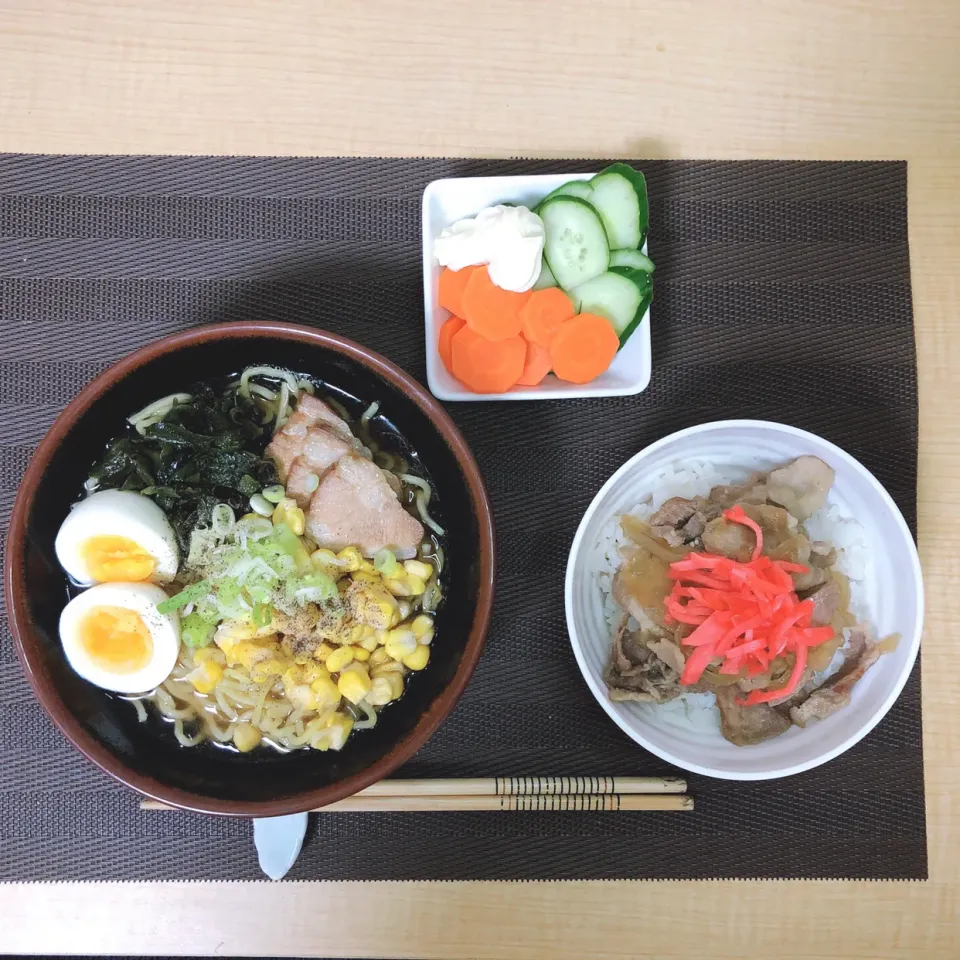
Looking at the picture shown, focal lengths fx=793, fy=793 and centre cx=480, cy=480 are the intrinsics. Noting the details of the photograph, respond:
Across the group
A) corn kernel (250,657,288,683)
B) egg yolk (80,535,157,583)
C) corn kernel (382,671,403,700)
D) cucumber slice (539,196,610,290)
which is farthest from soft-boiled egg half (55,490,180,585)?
cucumber slice (539,196,610,290)

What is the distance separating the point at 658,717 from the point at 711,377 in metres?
0.75

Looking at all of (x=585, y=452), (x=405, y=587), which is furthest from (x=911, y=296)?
(x=405, y=587)

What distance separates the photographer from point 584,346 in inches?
61.9

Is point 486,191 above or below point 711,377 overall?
above

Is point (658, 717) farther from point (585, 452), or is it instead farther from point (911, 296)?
point (911, 296)

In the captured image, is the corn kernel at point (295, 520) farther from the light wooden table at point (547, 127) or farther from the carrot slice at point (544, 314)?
the light wooden table at point (547, 127)

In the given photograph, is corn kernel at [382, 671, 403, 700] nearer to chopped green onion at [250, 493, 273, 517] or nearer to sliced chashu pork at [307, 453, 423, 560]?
sliced chashu pork at [307, 453, 423, 560]

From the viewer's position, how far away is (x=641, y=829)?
1.73 metres

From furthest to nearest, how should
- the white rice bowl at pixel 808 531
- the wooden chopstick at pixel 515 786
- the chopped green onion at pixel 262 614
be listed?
the wooden chopstick at pixel 515 786
the white rice bowl at pixel 808 531
the chopped green onion at pixel 262 614

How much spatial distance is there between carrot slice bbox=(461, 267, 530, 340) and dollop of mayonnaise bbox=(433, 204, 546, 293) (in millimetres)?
18

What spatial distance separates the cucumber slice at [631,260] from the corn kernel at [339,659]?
3.08 feet

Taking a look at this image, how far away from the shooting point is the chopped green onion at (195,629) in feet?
4.77

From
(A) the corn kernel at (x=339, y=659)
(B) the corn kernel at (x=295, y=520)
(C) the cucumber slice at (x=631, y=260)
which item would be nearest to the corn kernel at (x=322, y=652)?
(A) the corn kernel at (x=339, y=659)

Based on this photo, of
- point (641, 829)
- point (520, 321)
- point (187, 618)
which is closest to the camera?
point (187, 618)
